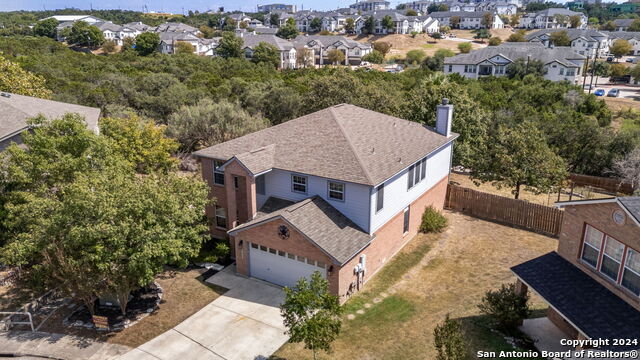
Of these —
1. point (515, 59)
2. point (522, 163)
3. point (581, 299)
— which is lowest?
point (581, 299)

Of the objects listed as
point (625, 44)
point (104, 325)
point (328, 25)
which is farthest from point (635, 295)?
point (328, 25)

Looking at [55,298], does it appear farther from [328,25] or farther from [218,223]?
[328,25]

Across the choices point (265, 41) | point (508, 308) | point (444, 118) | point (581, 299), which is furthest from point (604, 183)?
point (265, 41)

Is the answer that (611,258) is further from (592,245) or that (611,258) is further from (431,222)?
(431,222)

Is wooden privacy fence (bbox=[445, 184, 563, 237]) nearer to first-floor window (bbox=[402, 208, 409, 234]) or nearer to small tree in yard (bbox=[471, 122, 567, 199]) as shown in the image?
small tree in yard (bbox=[471, 122, 567, 199])

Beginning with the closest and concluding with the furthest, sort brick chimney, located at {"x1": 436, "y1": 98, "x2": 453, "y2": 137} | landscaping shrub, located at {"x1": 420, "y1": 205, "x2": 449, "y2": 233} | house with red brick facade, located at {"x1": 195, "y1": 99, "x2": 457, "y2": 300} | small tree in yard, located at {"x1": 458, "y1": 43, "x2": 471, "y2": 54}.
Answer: house with red brick facade, located at {"x1": 195, "y1": 99, "x2": 457, "y2": 300}, landscaping shrub, located at {"x1": 420, "y1": 205, "x2": 449, "y2": 233}, brick chimney, located at {"x1": 436, "y1": 98, "x2": 453, "y2": 137}, small tree in yard, located at {"x1": 458, "y1": 43, "x2": 471, "y2": 54}

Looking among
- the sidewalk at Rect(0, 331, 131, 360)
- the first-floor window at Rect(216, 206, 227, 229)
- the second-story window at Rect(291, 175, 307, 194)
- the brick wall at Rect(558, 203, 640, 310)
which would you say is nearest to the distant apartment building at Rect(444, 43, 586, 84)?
the second-story window at Rect(291, 175, 307, 194)

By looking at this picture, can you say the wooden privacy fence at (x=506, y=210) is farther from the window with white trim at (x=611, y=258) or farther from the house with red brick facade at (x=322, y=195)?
the window with white trim at (x=611, y=258)
